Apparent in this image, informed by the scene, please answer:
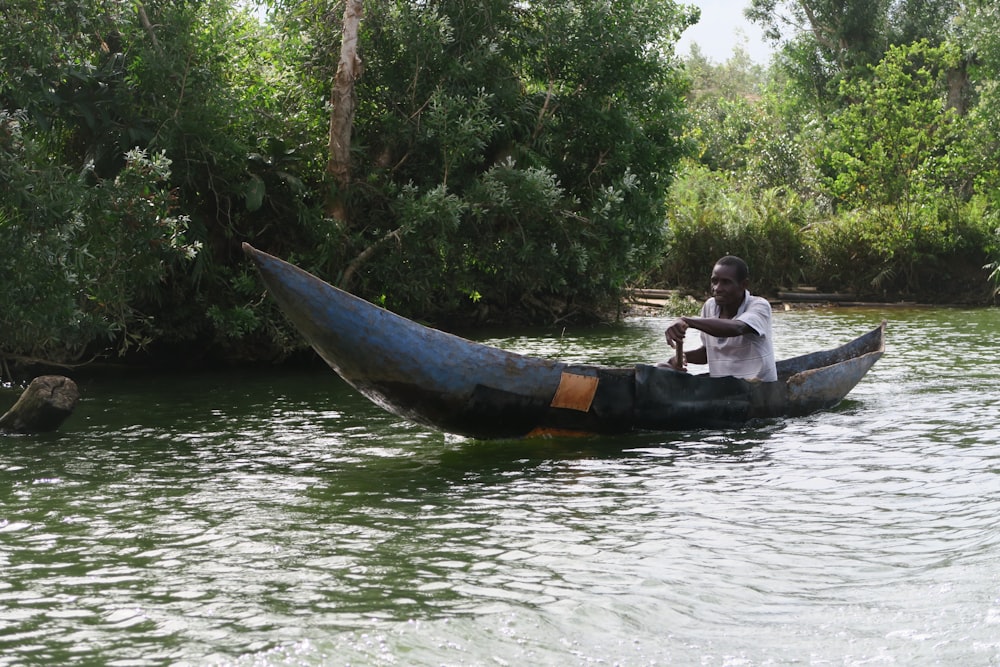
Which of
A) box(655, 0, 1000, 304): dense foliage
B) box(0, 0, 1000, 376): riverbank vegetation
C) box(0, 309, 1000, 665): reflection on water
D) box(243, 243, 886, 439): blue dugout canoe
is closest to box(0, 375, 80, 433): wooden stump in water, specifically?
box(0, 309, 1000, 665): reflection on water

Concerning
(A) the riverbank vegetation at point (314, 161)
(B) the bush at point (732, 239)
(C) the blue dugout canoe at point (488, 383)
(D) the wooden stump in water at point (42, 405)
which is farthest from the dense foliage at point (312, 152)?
(B) the bush at point (732, 239)

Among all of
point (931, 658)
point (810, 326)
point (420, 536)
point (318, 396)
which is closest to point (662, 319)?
point (810, 326)

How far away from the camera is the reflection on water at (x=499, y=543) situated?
4.51m

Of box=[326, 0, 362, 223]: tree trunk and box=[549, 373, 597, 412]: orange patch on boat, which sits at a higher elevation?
box=[326, 0, 362, 223]: tree trunk

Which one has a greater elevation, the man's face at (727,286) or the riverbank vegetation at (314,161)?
the riverbank vegetation at (314,161)

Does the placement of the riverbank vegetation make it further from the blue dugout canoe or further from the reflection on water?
the blue dugout canoe

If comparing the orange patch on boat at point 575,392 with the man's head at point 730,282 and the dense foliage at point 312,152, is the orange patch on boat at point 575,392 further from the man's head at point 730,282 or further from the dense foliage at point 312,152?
the dense foliage at point 312,152

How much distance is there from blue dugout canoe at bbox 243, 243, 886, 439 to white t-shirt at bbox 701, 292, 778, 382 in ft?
0.57

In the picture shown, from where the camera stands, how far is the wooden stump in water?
910cm

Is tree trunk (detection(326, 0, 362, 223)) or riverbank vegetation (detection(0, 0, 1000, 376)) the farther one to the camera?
tree trunk (detection(326, 0, 362, 223))

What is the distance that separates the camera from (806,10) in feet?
121

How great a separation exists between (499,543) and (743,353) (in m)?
4.00

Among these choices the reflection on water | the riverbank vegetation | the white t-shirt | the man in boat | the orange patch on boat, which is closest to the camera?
the reflection on water

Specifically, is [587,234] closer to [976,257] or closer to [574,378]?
[574,378]
